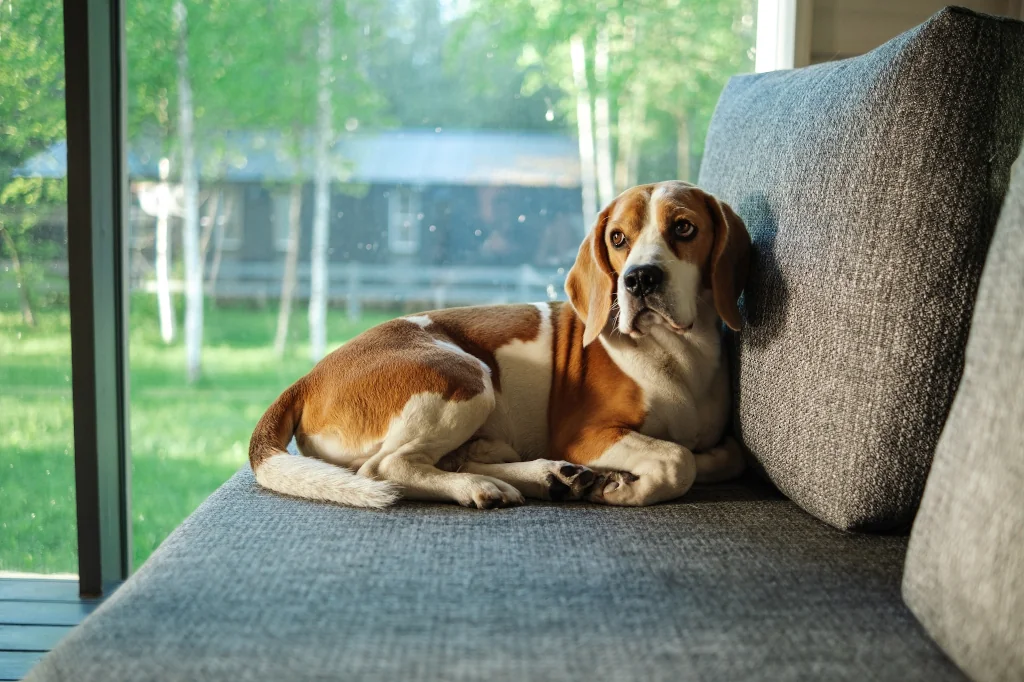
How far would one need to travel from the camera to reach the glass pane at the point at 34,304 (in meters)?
2.49

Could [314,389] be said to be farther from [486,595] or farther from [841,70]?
[841,70]

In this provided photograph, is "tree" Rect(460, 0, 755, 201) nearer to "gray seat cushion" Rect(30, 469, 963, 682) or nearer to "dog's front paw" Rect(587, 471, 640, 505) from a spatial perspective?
"dog's front paw" Rect(587, 471, 640, 505)

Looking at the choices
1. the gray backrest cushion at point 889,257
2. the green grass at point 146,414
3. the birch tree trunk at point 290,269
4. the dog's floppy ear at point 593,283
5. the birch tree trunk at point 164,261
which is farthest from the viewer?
the birch tree trunk at point 290,269

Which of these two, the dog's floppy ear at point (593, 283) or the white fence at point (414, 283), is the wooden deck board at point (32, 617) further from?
the dog's floppy ear at point (593, 283)

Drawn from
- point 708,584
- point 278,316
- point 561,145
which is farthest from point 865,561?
point 278,316


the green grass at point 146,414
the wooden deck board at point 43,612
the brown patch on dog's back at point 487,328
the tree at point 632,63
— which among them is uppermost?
the tree at point 632,63

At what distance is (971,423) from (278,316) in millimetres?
2581

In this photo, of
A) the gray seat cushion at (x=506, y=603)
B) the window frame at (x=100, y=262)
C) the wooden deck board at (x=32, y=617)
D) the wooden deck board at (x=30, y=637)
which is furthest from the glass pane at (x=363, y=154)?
the gray seat cushion at (x=506, y=603)

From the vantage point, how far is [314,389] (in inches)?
81.0

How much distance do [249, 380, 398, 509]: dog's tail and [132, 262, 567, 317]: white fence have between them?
1163mm

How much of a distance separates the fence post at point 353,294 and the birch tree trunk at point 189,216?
1.76 ft

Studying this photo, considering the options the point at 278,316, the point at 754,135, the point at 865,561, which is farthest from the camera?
the point at 278,316

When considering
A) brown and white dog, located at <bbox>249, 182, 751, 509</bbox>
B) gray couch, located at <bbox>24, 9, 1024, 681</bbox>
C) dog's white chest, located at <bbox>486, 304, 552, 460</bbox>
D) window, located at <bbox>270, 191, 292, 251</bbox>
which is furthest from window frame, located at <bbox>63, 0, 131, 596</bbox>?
dog's white chest, located at <bbox>486, 304, 552, 460</bbox>

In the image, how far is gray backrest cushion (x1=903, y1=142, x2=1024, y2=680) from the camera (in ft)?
3.34
